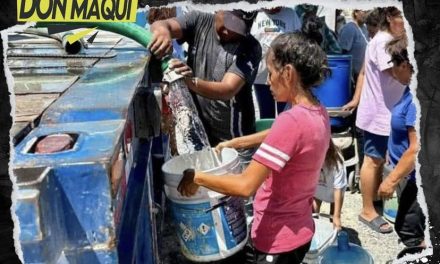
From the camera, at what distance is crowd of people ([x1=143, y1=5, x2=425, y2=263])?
2143 mm

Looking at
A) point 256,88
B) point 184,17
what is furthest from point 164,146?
point 256,88

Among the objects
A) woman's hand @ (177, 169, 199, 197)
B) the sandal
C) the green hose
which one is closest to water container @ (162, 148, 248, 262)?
woman's hand @ (177, 169, 199, 197)

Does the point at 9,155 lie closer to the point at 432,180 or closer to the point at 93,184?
the point at 93,184

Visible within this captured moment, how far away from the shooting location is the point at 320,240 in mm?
3129

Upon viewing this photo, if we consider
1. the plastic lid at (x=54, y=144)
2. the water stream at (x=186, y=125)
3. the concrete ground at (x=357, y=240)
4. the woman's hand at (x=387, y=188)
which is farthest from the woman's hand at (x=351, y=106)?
the plastic lid at (x=54, y=144)

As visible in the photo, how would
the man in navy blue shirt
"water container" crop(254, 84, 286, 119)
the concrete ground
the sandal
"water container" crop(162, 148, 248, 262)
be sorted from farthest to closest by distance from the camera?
"water container" crop(254, 84, 286, 119) < the sandal < the concrete ground < the man in navy blue shirt < "water container" crop(162, 148, 248, 262)

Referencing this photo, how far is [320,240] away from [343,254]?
187 millimetres

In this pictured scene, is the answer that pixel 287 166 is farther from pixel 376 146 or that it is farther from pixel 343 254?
pixel 376 146

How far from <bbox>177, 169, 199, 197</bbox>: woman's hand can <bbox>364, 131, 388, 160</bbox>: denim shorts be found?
2.20m

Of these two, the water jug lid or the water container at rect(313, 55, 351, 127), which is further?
the water container at rect(313, 55, 351, 127)

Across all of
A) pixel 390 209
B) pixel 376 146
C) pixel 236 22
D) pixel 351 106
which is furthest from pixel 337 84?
pixel 236 22

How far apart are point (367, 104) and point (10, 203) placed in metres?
3.46

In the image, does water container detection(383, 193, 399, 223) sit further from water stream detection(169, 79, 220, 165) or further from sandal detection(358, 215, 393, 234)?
water stream detection(169, 79, 220, 165)

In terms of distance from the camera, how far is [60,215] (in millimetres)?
1065
